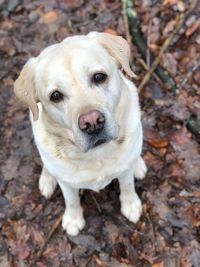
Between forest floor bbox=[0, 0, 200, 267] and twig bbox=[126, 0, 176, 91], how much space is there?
58 mm

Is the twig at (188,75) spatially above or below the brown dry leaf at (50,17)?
above

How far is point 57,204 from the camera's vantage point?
4.51 meters

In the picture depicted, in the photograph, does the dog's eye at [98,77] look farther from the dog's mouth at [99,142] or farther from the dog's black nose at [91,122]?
the dog's mouth at [99,142]

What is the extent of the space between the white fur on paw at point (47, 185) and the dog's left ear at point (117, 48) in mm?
1445

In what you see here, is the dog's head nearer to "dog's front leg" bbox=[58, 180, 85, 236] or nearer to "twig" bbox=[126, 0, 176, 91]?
"dog's front leg" bbox=[58, 180, 85, 236]

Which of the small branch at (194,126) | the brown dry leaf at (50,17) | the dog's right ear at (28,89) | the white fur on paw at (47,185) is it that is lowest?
the white fur on paw at (47,185)

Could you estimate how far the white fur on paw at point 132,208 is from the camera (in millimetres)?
4285

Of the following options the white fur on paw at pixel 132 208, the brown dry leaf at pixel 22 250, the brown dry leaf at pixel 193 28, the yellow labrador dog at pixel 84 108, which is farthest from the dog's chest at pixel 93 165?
the brown dry leaf at pixel 193 28

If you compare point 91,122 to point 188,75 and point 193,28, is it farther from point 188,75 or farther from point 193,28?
point 193,28

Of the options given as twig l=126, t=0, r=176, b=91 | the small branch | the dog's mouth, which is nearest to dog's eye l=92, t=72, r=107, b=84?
the dog's mouth

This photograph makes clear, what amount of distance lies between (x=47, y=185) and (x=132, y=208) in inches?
29.4

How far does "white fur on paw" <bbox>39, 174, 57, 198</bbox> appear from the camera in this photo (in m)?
4.47

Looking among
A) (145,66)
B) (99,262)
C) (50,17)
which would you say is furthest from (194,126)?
(50,17)

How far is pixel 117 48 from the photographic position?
339 centimetres
